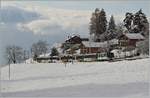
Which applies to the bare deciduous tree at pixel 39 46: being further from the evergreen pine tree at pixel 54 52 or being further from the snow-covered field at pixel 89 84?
the snow-covered field at pixel 89 84

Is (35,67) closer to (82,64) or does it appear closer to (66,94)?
(82,64)

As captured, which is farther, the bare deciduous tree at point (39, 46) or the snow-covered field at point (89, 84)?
the bare deciduous tree at point (39, 46)

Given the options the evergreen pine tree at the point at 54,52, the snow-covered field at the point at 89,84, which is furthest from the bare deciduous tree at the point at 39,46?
the snow-covered field at the point at 89,84

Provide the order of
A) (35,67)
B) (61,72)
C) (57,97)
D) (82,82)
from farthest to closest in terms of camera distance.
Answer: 1. (35,67)
2. (61,72)
3. (82,82)
4. (57,97)

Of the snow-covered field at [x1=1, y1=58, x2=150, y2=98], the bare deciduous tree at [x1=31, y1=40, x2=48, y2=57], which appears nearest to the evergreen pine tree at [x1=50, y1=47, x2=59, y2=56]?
the bare deciduous tree at [x1=31, y1=40, x2=48, y2=57]

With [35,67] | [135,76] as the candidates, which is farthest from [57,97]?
[35,67]

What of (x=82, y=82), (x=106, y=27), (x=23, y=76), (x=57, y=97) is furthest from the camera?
(x=23, y=76)

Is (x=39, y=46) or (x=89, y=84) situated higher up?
(x=39, y=46)

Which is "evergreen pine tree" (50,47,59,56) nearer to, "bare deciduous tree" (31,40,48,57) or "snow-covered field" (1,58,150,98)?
"bare deciduous tree" (31,40,48,57)

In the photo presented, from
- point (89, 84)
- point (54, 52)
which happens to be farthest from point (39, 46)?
point (89, 84)

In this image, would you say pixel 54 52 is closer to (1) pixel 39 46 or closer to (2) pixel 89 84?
(1) pixel 39 46

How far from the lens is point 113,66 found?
45.4 feet

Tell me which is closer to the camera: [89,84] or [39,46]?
[89,84]

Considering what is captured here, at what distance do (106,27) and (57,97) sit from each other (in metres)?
4.50
